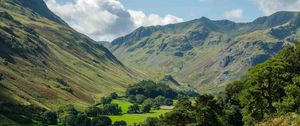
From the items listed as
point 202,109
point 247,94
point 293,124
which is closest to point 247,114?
point 247,94

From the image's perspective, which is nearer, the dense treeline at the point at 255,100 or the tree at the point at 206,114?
the dense treeline at the point at 255,100

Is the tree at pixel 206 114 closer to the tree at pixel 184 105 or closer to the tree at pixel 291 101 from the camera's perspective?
the tree at pixel 184 105

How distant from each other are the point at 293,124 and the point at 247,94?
48945mm

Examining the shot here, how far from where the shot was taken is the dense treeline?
8857cm

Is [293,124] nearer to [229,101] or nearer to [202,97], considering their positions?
[202,97]

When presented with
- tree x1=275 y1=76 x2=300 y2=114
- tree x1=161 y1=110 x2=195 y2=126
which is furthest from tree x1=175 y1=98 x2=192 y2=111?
tree x1=275 y1=76 x2=300 y2=114

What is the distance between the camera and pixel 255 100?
317 ft

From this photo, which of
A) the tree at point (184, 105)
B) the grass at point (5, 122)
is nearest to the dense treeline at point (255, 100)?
the tree at point (184, 105)

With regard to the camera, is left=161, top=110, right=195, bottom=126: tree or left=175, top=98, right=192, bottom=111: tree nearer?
left=161, top=110, right=195, bottom=126: tree

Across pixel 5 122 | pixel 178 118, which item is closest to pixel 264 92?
pixel 178 118

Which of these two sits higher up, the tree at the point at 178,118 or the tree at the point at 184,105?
the tree at the point at 184,105

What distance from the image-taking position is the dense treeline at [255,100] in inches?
3487

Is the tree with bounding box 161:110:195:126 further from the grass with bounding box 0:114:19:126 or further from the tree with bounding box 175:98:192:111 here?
the grass with bounding box 0:114:19:126

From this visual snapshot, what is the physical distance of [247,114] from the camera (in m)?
102
